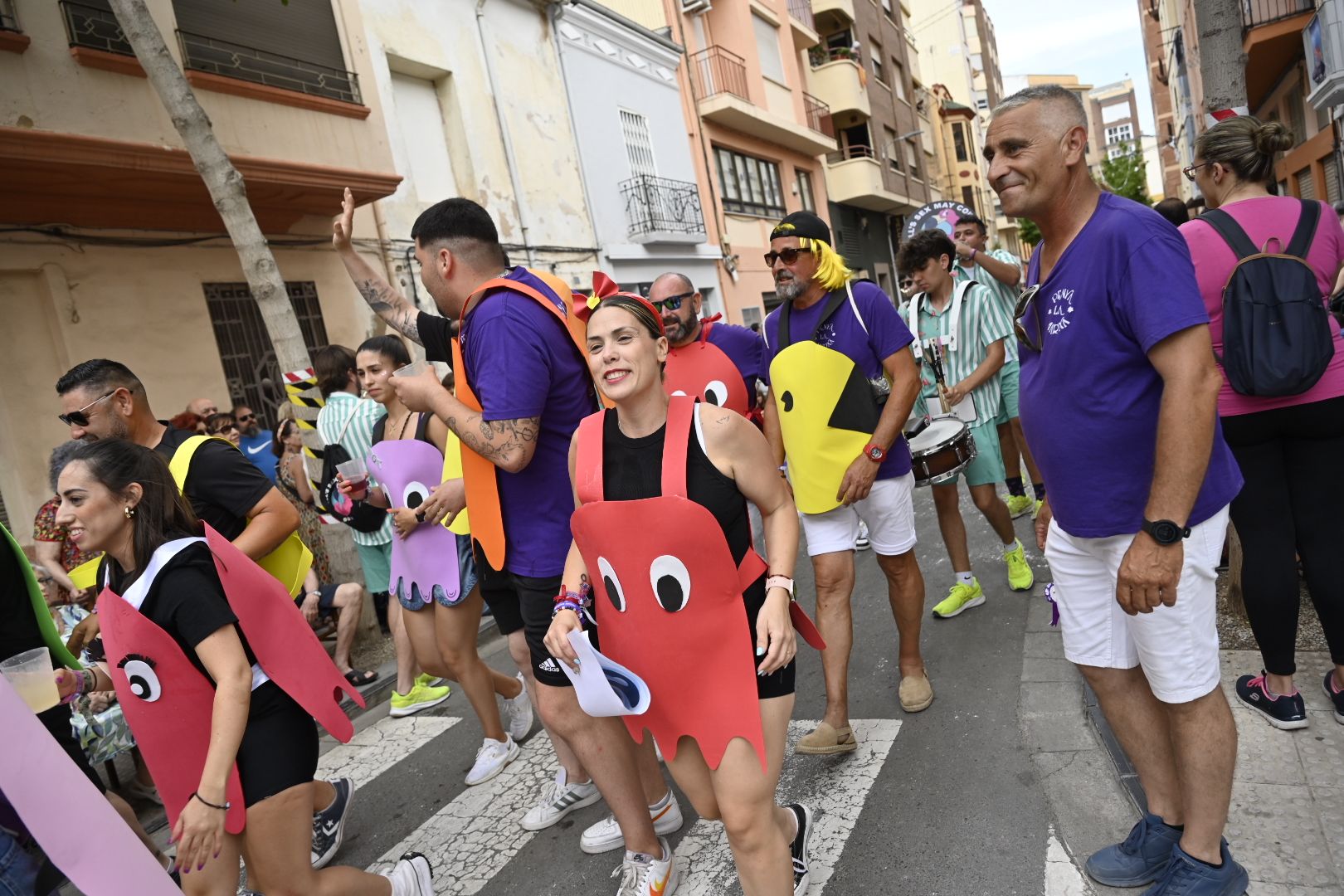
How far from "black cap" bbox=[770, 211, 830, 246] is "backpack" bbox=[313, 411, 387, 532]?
269 cm

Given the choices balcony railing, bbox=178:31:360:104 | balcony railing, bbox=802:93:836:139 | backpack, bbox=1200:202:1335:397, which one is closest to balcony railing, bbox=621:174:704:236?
balcony railing, bbox=178:31:360:104

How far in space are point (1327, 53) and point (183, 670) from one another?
16412 millimetres

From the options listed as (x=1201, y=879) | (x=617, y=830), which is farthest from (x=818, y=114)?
(x=1201, y=879)

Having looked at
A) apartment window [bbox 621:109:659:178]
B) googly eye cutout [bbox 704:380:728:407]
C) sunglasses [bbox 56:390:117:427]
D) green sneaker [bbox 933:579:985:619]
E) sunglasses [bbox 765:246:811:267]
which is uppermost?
apartment window [bbox 621:109:659:178]

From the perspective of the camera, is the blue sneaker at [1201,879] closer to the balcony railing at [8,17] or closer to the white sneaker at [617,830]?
the white sneaker at [617,830]

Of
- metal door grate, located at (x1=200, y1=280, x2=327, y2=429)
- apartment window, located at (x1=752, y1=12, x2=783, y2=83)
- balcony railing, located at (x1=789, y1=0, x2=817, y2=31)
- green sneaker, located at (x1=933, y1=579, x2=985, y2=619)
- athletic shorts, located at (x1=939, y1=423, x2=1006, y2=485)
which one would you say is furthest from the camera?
balcony railing, located at (x1=789, y1=0, x2=817, y2=31)

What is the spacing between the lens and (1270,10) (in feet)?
51.4

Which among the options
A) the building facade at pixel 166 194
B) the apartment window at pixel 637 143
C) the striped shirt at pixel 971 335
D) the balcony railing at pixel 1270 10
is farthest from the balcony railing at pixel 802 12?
the striped shirt at pixel 971 335

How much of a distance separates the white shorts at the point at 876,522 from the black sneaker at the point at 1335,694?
1528 mm

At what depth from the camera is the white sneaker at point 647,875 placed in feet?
8.92

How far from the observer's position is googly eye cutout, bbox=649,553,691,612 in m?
2.15

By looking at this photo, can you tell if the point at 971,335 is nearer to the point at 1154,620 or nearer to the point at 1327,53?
the point at 1154,620

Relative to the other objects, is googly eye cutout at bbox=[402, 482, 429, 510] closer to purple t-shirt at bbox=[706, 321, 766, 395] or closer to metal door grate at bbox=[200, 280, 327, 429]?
purple t-shirt at bbox=[706, 321, 766, 395]

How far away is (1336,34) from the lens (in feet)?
39.8
